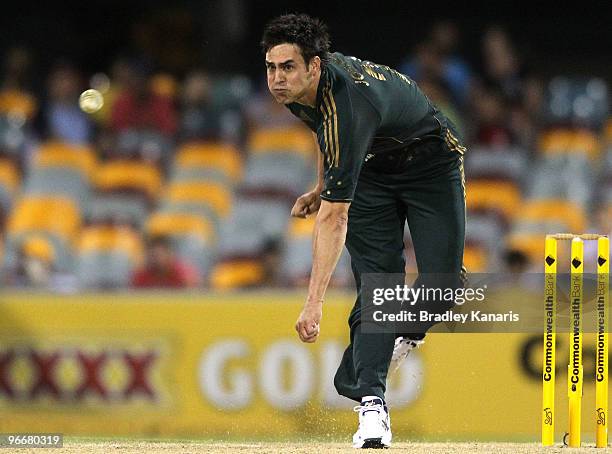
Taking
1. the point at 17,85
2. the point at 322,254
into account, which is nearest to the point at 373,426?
the point at 322,254

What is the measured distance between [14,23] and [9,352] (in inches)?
248

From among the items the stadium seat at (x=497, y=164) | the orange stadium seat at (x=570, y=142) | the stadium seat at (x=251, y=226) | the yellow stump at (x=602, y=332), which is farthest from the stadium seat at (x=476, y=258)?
the yellow stump at (x=602, y=332)

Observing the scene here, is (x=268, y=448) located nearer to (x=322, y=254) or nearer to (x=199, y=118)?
(x=322, y=254)

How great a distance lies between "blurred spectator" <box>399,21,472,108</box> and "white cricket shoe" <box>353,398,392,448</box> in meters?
6.00

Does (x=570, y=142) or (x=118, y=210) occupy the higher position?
(x=570, y=142)

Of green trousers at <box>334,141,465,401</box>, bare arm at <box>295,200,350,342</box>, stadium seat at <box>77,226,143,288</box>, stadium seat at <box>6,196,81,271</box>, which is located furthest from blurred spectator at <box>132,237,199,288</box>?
bare arm at <box>295,200,350,342</box>

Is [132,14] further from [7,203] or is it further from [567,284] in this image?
[567,284]

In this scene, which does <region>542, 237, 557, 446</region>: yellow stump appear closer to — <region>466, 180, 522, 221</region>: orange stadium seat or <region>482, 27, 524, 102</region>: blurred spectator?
<region>466, 180, 522, 221</region>: orange stadium seat

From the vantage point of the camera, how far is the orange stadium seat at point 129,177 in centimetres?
1144

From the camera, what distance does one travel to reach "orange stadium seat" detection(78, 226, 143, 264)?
10.7 metres

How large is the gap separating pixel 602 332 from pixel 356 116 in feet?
5.24

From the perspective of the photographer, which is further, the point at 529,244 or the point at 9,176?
the point at 9,176

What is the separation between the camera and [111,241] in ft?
35.4

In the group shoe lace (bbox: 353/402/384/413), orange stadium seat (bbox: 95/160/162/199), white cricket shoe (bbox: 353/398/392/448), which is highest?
orange stadium seat (bbox: 95/160/162/199)
